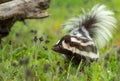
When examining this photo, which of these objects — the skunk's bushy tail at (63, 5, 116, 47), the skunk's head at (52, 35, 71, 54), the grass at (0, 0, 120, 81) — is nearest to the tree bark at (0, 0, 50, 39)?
the grass at (0, 0, 120, 81)

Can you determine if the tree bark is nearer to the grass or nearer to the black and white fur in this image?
the grass

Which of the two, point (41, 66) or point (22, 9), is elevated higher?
point (22, 9)

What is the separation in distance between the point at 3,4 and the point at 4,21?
537 millimetres

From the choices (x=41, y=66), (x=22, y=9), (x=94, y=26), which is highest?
(x=22, y=9)

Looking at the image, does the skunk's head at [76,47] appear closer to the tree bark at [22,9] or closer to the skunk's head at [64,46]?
the skunk's head at [64,46]

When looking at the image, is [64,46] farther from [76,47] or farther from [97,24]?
[97,24]

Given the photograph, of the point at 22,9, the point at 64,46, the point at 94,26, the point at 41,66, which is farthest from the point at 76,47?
the point at 22,9

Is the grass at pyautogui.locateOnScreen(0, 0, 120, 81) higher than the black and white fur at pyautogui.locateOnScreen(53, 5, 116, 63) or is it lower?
lower

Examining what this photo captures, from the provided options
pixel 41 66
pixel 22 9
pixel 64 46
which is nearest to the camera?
pixel 64 46

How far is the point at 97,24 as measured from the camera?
214 inches

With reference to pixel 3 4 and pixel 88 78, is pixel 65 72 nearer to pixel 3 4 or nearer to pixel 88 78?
pixel 88 78

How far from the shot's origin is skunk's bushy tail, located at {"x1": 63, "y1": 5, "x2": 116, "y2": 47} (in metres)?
5.42

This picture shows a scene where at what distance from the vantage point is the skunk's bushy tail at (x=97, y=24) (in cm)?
542

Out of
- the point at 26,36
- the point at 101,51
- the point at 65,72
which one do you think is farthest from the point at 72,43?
the point at 26,36
